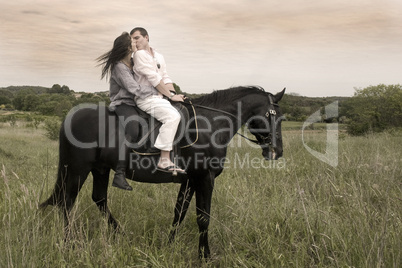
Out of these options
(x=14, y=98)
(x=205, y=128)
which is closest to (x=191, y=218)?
(x=205, y=128)

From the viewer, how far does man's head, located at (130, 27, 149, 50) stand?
431 cm

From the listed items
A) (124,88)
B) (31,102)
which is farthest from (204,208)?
(31,102)

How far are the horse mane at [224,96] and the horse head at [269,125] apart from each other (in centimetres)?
26

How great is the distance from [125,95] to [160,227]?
1991 millimetres

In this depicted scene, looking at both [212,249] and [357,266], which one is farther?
[212,249]

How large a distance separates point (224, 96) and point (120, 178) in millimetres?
1841

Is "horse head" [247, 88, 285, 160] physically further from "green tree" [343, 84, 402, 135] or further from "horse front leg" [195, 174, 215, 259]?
"green tree" [343, 84, 402, 135]

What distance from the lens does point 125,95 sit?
4.34 meters

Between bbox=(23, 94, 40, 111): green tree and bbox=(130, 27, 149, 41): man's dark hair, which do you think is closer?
bbox=(130, 27, 149, 41): man's dark hair

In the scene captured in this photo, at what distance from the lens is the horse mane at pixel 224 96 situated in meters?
4.65

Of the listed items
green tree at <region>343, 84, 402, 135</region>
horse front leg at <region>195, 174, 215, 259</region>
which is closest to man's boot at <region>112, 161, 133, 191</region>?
horse front leg at <region>195, 174, 215, 259</region>

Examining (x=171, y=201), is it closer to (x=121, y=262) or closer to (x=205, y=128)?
(x=205, y=128)

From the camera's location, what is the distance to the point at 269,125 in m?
4.60

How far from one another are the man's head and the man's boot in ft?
5.21
